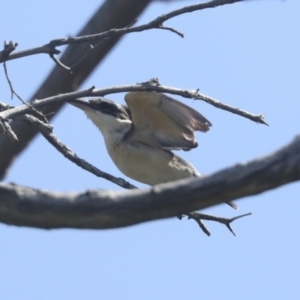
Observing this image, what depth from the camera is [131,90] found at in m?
3.40

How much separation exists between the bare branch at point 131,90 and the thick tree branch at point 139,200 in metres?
1.26

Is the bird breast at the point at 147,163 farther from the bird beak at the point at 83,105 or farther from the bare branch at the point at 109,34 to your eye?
the bare branch at the point at 109,34

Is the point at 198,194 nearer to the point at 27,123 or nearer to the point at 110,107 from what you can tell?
the point at 27,123

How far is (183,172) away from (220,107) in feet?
6.70

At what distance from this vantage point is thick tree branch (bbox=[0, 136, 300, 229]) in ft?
6.16

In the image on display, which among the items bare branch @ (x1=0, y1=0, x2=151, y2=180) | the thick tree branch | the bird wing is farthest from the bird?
the thick tree branch

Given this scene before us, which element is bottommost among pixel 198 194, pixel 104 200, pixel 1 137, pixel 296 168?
pixel 1 137

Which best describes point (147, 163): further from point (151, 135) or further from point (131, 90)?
point (131, 90)

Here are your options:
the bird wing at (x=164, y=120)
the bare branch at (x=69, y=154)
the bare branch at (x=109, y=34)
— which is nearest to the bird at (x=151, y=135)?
the bird wing at (x=164, y=120)

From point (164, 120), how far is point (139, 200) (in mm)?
3794

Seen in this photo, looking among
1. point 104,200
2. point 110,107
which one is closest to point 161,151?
point 110,107

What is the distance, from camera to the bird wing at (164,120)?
5.34 meters

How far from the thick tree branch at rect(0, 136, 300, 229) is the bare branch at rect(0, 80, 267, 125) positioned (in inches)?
49.5

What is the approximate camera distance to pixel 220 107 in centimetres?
355
